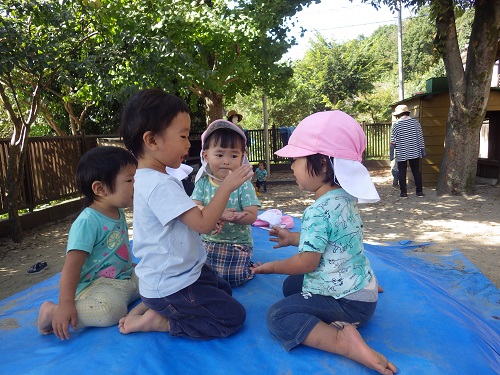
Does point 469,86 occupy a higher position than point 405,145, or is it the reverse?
point 469,86

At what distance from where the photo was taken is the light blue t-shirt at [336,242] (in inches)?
65.9

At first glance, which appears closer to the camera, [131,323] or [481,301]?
[131,323]

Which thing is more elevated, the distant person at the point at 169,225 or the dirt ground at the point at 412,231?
the distant person at the point at 169,225

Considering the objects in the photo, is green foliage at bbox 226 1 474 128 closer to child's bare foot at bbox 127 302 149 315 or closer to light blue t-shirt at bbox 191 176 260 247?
light blue t-shirt at bbox 191 176 260 247

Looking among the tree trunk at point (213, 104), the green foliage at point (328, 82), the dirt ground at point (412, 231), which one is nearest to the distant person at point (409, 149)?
the dirt ground at point (412, 231)

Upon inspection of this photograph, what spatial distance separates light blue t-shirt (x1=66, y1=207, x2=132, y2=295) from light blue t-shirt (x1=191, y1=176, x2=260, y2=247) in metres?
0.55

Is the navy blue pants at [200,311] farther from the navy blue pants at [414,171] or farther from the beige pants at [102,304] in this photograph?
the navy blue pants at [414,171]

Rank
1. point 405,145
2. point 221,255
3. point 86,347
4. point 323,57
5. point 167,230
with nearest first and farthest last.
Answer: point 167,230 → point 86,347 → point 221,255 → point 405,145 → point 323,57

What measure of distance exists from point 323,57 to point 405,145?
16.9m

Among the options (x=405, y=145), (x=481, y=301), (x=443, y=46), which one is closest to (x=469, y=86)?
(x=443, y=46)

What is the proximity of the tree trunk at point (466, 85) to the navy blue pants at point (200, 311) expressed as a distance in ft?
22.7

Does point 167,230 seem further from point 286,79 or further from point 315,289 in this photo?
point 286,79

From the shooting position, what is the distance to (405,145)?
25.5 feet

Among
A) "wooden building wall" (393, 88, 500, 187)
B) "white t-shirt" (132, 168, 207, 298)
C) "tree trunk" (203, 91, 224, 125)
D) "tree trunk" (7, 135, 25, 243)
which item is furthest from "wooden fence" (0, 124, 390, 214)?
"wooden building wall" (393, 88, 500, 187)
